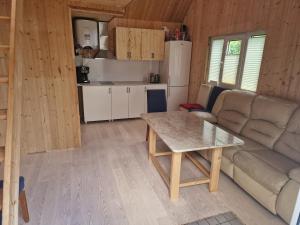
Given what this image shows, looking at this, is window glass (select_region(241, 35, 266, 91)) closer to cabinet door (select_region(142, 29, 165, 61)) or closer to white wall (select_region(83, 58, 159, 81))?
cabinet door (select_region(142, 29, 165, 61))

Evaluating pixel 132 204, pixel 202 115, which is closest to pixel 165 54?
pixel 202 115

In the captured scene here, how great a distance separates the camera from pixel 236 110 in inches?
120

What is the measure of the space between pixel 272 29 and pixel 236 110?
1.26m

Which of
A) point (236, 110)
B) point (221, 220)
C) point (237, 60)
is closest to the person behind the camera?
point (221, 220)

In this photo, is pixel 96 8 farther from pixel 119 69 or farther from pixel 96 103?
pixel 96 103

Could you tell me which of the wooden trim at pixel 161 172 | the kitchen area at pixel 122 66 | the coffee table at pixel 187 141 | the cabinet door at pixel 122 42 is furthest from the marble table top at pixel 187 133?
the cabinet door at pixel 122 42

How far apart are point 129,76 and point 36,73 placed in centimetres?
259

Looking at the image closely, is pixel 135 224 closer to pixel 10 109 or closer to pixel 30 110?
pixel 10 109

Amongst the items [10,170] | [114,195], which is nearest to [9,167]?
[10,170]

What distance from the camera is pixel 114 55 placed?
470 centimetres

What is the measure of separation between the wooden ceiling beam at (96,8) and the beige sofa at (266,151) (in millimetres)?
2831

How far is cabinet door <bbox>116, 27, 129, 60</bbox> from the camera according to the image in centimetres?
440

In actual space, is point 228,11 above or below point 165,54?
above

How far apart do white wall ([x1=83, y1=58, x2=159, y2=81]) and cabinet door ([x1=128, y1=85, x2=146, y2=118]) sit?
2.26 ft
